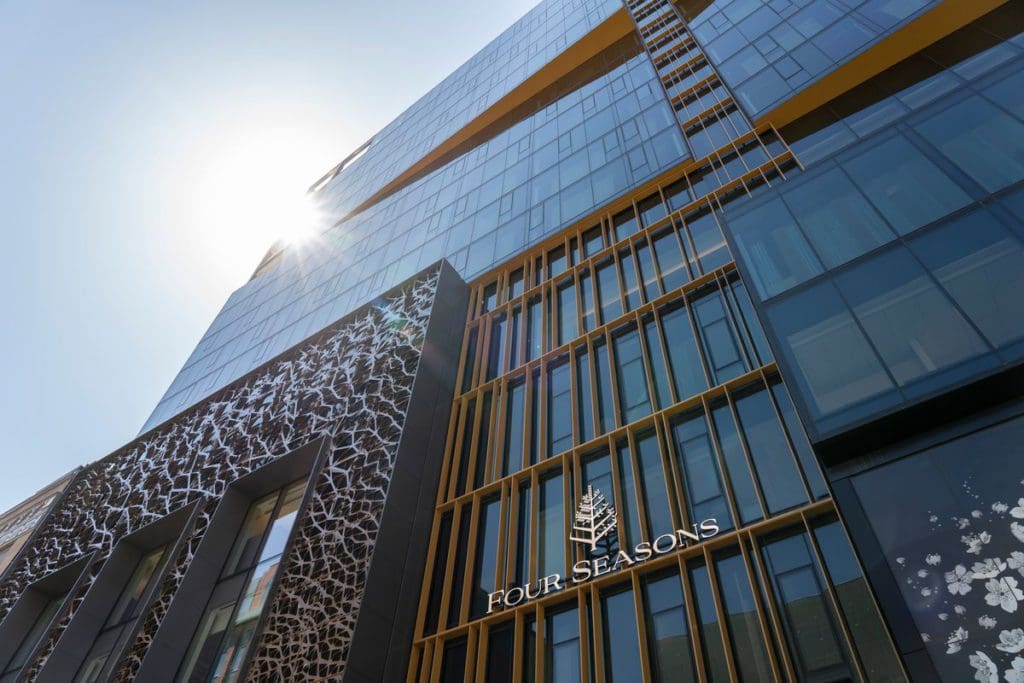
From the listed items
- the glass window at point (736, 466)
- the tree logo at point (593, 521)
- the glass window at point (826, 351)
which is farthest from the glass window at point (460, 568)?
the glass window at point (826, 351)

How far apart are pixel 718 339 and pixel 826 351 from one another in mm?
3533

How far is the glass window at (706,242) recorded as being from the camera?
48.9 feet

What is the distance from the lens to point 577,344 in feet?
51.4

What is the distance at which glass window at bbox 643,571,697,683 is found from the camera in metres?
9.23

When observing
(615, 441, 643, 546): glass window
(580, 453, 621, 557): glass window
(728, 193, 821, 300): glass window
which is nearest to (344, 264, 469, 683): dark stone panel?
(580, 453, 621, 557): glass window

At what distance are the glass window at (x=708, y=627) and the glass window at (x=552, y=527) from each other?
2498mm

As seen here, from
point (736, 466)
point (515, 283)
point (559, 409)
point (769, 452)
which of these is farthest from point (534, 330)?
point (769, 452)

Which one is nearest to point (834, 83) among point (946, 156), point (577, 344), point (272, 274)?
point (946, 156)

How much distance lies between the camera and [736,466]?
35.6 feet

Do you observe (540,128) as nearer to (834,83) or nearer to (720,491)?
(834,83)

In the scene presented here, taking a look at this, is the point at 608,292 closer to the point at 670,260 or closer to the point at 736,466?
the point at 670,260

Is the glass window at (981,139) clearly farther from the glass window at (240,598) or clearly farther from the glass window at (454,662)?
the glass window at (240,598)

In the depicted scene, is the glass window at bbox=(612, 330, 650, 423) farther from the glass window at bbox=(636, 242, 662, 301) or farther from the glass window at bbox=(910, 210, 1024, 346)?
the glass window at bbox=(910, 210, 1024, 346)

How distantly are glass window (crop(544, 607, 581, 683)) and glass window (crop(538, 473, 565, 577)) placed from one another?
2.57 feet
